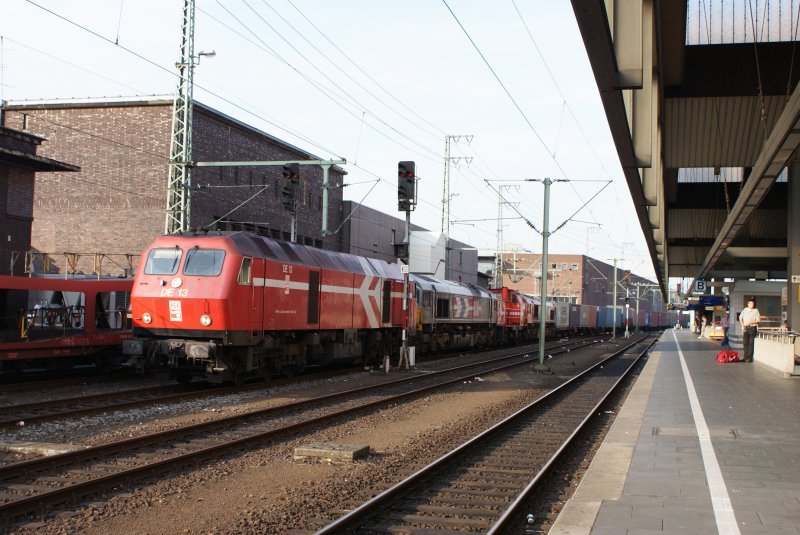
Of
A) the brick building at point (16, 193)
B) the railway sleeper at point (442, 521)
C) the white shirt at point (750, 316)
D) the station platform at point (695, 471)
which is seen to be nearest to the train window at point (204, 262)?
the station platform at point (695, 471)

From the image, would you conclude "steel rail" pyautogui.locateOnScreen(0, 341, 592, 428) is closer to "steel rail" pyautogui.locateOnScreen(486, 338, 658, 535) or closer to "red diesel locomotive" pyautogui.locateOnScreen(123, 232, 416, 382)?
"red diesel locomotive" pyautogui.locateOnScreen(123, 232, 416, 382)

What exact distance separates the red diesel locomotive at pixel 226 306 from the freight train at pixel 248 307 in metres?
0.02

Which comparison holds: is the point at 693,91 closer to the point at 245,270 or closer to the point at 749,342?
the point at 245,270

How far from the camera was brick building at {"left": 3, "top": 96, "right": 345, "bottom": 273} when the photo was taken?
32.2m

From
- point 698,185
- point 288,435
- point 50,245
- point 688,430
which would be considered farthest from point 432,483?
point 50,245

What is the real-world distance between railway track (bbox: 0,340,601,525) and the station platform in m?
4.34

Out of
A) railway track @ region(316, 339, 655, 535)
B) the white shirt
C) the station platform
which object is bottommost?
railway track @ region(316, 339, 655, 535)

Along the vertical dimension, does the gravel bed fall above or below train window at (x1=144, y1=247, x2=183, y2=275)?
below

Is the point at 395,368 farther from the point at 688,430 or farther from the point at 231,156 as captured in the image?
the point at 231,156

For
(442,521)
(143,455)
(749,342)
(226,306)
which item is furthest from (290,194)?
(749,342)

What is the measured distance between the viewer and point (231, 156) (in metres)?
35.0

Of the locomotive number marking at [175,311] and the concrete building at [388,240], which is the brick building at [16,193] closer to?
the locomotive number marking at [175,311]

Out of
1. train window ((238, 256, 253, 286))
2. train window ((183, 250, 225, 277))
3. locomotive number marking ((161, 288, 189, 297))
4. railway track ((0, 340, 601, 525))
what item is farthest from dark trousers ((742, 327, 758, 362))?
locomotive number marking ((161, 288, 189, 297))

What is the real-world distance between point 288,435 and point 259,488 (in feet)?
10.2
